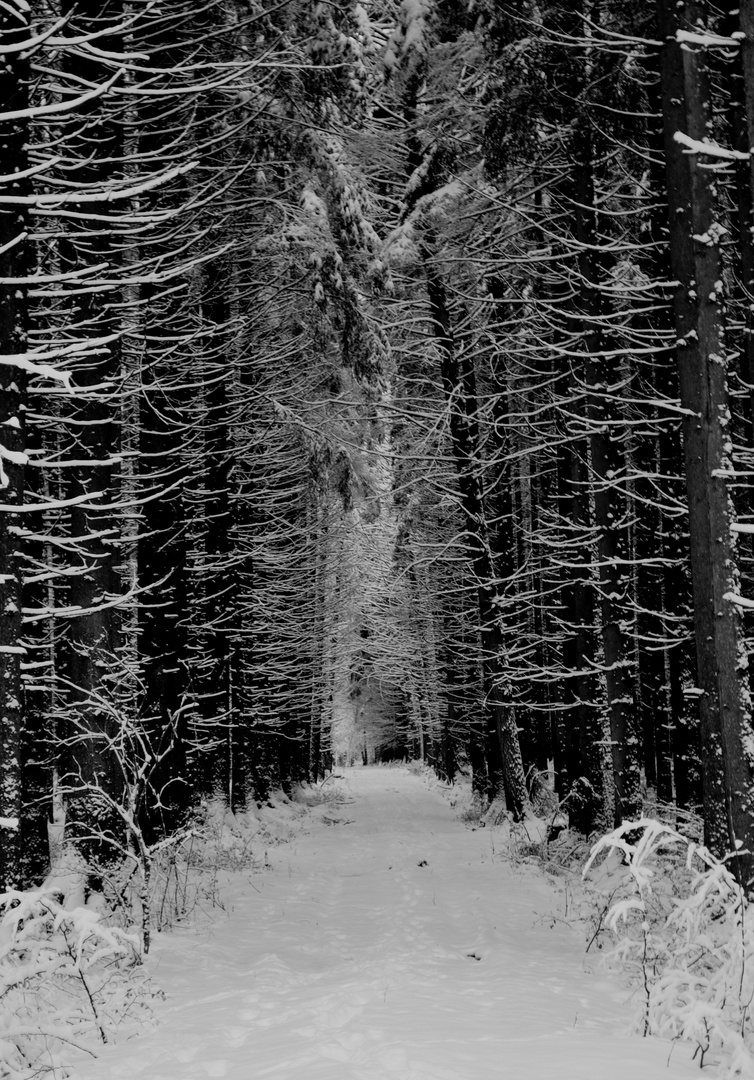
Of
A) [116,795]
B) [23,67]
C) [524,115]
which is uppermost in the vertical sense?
[524,115]

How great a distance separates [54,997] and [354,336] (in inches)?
340

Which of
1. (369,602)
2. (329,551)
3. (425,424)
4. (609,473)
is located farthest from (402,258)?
(369,602)

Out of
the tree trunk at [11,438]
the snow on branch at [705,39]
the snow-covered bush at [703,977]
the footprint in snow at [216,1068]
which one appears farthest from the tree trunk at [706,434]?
the tree trunk at [11,438]

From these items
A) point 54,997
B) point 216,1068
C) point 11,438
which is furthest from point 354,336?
point 216,1068

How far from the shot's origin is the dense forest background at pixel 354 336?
22.1 ft

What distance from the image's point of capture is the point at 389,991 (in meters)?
5.95

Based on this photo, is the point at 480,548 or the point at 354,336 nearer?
the point at 354,336

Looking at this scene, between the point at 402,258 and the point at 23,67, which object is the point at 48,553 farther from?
the point at 23,67

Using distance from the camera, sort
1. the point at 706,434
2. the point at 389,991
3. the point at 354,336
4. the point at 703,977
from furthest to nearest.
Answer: the point at 354,336 < the point at 706,434 < the point at 389,991 < the point at 703,977

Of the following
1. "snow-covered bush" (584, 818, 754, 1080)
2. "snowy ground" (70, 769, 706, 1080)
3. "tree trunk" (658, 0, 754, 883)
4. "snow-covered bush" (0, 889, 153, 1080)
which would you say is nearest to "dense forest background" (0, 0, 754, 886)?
"tree trunk" (658, 0, 754, 883)

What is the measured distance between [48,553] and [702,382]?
12.0m

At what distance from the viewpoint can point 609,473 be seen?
10.7 m

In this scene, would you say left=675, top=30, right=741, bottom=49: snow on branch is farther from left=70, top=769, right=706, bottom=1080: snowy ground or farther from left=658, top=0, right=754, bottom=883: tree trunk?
left=70, top=769, right=706, bottom=1080: snowy ground

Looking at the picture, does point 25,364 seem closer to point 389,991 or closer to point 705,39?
point 389,991
